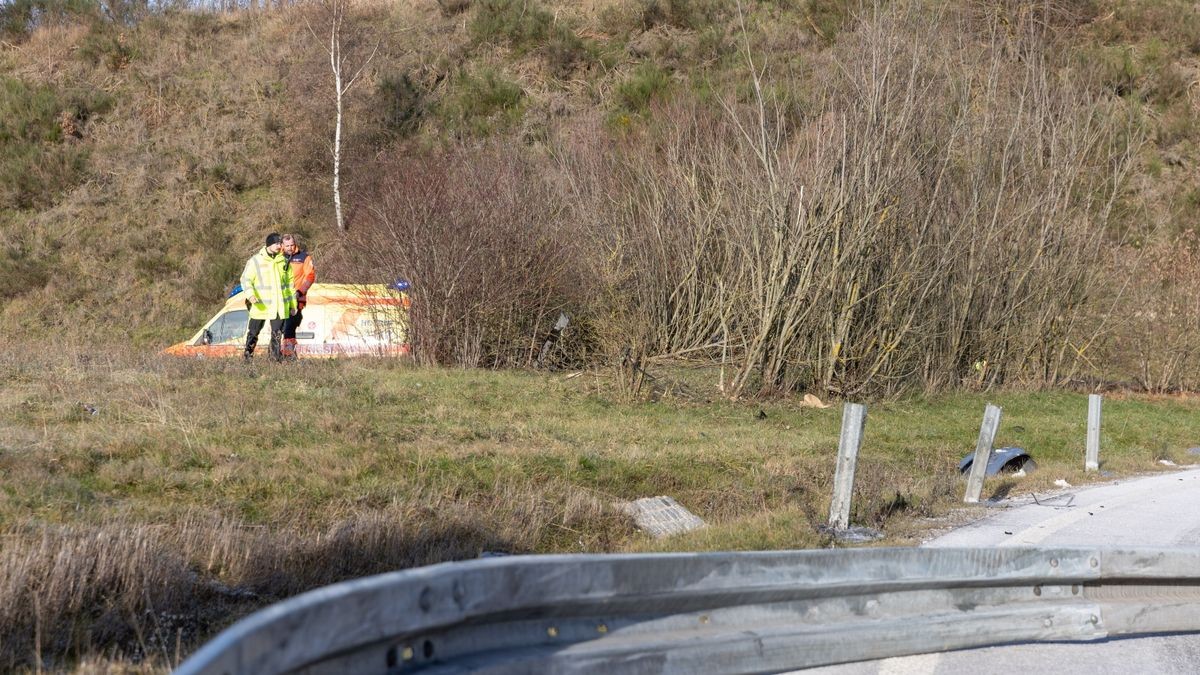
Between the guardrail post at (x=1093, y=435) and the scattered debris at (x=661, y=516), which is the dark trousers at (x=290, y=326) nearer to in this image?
the scattered debris at (x=661, y=516)

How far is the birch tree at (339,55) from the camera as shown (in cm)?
3575

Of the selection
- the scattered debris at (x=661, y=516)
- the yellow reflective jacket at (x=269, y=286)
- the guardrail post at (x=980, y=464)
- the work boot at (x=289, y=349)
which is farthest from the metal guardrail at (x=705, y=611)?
the yellow reflective jacket at (x=269, y=286)

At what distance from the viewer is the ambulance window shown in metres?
19.1

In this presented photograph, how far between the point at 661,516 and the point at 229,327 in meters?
11.3

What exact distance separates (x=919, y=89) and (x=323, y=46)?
23270mm


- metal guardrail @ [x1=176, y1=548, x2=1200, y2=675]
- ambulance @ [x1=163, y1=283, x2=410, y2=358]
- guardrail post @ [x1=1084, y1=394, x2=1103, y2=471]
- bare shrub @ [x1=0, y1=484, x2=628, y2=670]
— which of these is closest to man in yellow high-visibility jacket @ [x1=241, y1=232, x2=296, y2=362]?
ambulance @ [x1=163, y1=283, x2=410, y2=358]

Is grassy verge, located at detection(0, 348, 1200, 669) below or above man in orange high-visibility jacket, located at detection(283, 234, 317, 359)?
below

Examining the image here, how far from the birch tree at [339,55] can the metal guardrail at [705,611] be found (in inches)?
1171

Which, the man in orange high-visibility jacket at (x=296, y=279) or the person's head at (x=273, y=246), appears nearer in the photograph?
the person's head at (x=273, y=246)

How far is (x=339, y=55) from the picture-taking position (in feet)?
120

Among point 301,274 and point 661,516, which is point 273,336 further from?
point 661,516

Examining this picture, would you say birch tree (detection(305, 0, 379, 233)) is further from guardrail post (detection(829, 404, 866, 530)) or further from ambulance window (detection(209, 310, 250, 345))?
guardrail post (detection(829, 404, 866, 530))

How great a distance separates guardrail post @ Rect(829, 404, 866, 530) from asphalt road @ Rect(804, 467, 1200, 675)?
27.9 inches

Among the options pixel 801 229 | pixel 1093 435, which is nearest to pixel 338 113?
pixel 801 229
